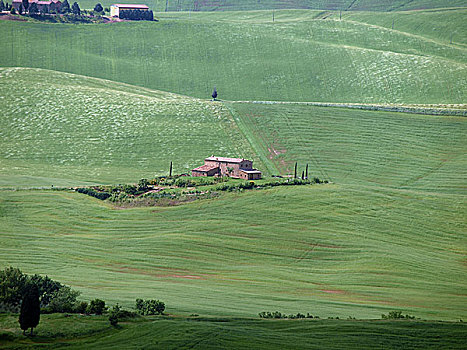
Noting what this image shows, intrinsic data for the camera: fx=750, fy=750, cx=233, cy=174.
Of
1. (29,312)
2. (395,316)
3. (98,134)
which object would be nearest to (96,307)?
(29,312)

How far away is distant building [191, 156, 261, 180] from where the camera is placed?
88.9m

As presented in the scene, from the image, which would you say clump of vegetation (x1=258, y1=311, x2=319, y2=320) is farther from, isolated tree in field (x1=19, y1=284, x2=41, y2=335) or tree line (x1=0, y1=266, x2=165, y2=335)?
isolated tree in field (x1=19, y1=284, x2=41, y2=335)

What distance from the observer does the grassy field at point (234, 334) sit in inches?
1790

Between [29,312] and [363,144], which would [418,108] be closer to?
[363,144]

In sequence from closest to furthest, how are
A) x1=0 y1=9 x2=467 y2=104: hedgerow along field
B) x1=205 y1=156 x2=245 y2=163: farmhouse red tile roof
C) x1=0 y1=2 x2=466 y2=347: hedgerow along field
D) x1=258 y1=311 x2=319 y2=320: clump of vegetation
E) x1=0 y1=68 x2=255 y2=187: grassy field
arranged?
x1=258 y1=311 x2=319 y2=320: clump of vegetation
x1=0 y1=2 x2=466 y2=347: hedgerow along field
x1=205 y1=156 x2=245 y2=163: farmhouse red tile roof
x1=0 y1=68 x2=255 y2=187: grassy field
x1=0 y1=9 x2=467 y2=104: hedgerow along field

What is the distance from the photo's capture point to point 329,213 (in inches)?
3039

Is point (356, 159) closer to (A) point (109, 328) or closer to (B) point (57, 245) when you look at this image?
(B) point (57, 245)

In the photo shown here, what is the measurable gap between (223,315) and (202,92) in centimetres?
9603

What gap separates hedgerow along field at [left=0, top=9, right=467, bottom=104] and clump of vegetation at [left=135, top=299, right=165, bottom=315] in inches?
3598

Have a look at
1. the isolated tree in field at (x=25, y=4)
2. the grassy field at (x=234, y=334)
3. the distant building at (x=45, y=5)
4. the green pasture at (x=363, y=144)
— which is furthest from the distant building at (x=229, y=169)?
the distant building at (x=45, y=5)

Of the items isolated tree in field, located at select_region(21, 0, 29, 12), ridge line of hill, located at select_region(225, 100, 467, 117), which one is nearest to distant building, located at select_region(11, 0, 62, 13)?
isolated tree in field, located at select_region(21, 0, 29, 12)

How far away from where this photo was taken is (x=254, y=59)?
154 meters

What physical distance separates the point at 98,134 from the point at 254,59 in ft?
175

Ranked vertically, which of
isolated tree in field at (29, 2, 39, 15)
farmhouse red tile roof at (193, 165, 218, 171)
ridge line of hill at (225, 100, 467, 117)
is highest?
isolated tree in field at (29, 2, 39, 15)
